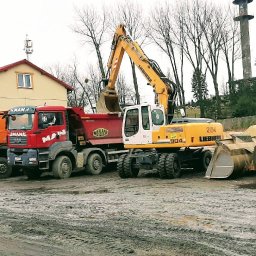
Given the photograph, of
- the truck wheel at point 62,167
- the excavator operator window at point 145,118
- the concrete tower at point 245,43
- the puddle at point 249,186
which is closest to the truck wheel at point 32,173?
the truck wheel at point 62,167

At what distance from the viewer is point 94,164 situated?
17.9 metres

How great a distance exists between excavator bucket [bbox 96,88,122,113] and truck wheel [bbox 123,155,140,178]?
3339 mm

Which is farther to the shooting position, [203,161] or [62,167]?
[62,167]

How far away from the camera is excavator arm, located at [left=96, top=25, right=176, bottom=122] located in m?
16.1

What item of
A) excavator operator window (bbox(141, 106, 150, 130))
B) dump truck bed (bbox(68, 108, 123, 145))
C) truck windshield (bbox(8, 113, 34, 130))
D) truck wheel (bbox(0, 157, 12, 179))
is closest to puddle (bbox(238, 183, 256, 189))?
excavator operator window (bbox(141, 106, 150, 130))

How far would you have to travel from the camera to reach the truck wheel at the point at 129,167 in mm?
15617

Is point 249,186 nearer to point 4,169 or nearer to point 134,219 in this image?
point 134,219

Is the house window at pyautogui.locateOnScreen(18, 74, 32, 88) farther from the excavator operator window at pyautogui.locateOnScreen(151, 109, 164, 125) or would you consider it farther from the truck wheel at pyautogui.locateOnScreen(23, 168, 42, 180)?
the excavator operator window at pyautogui.locateOnScreen(151, 109, 164, 125)

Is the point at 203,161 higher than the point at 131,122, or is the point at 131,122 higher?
the point at 131,122

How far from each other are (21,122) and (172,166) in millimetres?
6015

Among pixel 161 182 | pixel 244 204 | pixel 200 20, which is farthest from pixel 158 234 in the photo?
pixel 200 20

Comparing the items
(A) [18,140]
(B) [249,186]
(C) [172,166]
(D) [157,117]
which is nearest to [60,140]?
(A) [18,140]

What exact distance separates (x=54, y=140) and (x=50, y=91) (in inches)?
835

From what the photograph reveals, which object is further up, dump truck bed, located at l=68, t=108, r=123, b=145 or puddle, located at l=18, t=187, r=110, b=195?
dump truck bed, located at l=68, t=108, r=123, b=145
